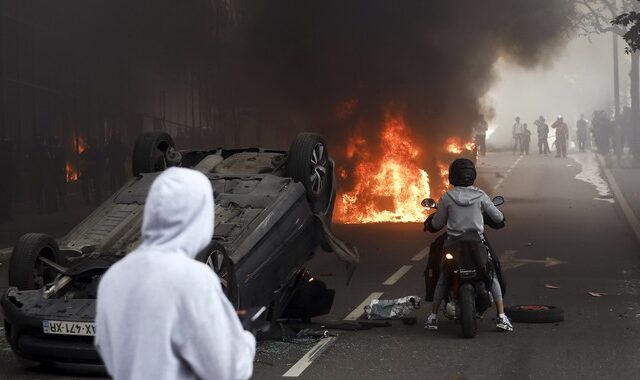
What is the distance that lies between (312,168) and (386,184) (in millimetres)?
14429

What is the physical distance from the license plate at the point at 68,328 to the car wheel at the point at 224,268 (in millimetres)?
1035

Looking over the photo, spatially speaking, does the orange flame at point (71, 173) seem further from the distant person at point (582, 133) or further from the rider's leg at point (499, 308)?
the distant person at point (582, 133)

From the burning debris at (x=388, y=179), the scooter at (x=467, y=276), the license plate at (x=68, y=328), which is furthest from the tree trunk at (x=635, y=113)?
the license plate at (x=68, y=328)

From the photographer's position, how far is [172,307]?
294cm

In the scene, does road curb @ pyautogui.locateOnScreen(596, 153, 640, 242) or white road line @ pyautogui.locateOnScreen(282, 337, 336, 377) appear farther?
road curb @ pyautogui.locateOnScreen(596, 153, 640, 242)

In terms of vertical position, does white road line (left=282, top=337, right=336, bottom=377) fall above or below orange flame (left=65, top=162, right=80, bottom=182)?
below

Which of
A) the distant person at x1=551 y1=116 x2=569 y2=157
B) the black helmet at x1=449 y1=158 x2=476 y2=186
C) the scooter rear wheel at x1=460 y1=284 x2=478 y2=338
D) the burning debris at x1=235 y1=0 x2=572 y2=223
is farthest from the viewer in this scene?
the distant person at x1=551 y1=116 x2=569 y2=157

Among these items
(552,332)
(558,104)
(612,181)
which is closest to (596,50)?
(558,104)

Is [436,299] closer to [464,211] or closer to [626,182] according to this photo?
[464,211]

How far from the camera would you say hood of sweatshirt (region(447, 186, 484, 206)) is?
9617 millimetres

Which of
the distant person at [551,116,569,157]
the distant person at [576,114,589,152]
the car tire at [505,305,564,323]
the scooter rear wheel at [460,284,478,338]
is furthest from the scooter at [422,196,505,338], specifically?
the distant person at [576,114,589,152]

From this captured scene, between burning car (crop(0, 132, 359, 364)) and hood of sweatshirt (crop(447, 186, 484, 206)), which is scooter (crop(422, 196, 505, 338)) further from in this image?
burning car (crop(0, 132, 359, 364))

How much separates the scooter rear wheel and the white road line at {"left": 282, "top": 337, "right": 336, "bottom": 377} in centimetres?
112

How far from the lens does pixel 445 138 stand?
92.9 ft
